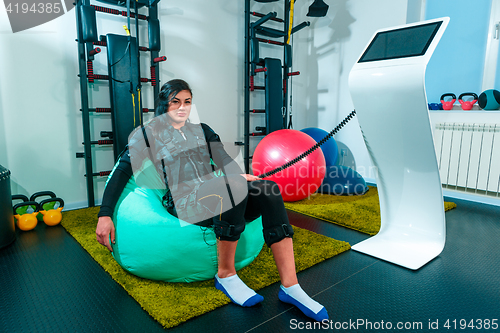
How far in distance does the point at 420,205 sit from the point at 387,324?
2.67ft

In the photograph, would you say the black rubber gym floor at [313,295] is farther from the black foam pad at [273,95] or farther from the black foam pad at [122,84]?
the black foam pad at [273,95]

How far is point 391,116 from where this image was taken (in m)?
1.67

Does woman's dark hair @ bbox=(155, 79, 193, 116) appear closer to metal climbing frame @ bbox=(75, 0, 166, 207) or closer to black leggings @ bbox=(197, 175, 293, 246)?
black leggings @ bbox=(197, 175, 293, 246)

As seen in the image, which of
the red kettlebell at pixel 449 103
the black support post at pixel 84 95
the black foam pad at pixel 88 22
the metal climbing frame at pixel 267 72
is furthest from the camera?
the metal climbing frame at pixel 267 72

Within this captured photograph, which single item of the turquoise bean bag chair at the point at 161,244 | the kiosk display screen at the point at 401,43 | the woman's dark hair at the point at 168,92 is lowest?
the turquoise bean bag chair at the point at 161,244

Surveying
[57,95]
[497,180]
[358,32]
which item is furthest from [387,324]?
[358,32]

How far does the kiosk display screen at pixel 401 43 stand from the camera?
1.52 metres

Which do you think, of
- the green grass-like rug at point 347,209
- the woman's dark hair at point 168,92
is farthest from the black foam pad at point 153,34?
the green grass-like rug at point 347,209

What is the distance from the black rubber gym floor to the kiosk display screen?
1109mm

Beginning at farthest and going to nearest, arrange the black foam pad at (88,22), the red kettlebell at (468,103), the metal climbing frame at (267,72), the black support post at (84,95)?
the metal climbing frame at (267,72) < the red kettlebell at (468,103) < the black support post at (84,95) < the black foam pad at (88,22)

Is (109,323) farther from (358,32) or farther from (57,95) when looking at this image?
(358,32)

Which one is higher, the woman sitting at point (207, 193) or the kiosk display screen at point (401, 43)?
the kiosk display screen at point (401, 43)

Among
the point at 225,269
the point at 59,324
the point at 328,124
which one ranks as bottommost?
the point at 59,324

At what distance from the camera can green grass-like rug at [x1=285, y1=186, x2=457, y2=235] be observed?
96.5 inches
